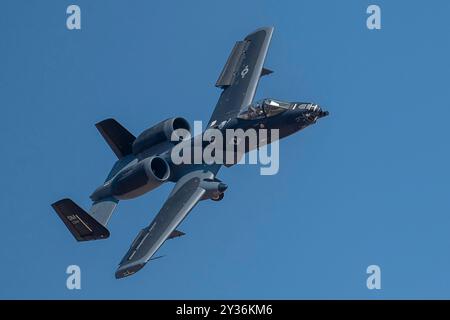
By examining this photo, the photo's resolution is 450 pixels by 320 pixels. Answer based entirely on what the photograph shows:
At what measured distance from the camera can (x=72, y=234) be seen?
55969 mm

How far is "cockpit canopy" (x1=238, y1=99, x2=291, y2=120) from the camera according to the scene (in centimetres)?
5603

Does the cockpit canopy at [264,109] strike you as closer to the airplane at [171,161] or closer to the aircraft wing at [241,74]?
the airplane at [171,161]

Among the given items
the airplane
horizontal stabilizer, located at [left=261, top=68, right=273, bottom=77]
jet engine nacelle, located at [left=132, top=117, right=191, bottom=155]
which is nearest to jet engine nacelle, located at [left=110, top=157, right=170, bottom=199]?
the airplane

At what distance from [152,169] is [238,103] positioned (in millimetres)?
5946

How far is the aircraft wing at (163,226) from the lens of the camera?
2101 inches

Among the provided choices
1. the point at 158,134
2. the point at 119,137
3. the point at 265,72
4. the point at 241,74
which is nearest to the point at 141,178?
the point at 158,134

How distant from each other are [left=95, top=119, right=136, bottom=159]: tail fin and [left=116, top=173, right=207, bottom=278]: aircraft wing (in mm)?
5087

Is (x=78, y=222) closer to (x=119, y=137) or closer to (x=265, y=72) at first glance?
(x=119, y=137)

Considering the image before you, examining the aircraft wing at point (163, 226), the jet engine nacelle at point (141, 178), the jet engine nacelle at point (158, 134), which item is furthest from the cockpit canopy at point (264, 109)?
the jet engine nacelle at point (141, 178)

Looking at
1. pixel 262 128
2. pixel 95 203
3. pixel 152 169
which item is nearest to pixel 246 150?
pixel 262 128

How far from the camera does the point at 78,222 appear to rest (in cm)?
5547

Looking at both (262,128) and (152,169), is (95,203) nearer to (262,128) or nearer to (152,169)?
(152,169)

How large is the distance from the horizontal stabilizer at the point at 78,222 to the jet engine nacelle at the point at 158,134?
618cm

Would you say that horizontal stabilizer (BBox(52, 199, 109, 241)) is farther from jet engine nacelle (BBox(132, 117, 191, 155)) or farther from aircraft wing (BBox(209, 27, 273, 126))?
aircraft wing (BBox(209, 27, 273, 126))
